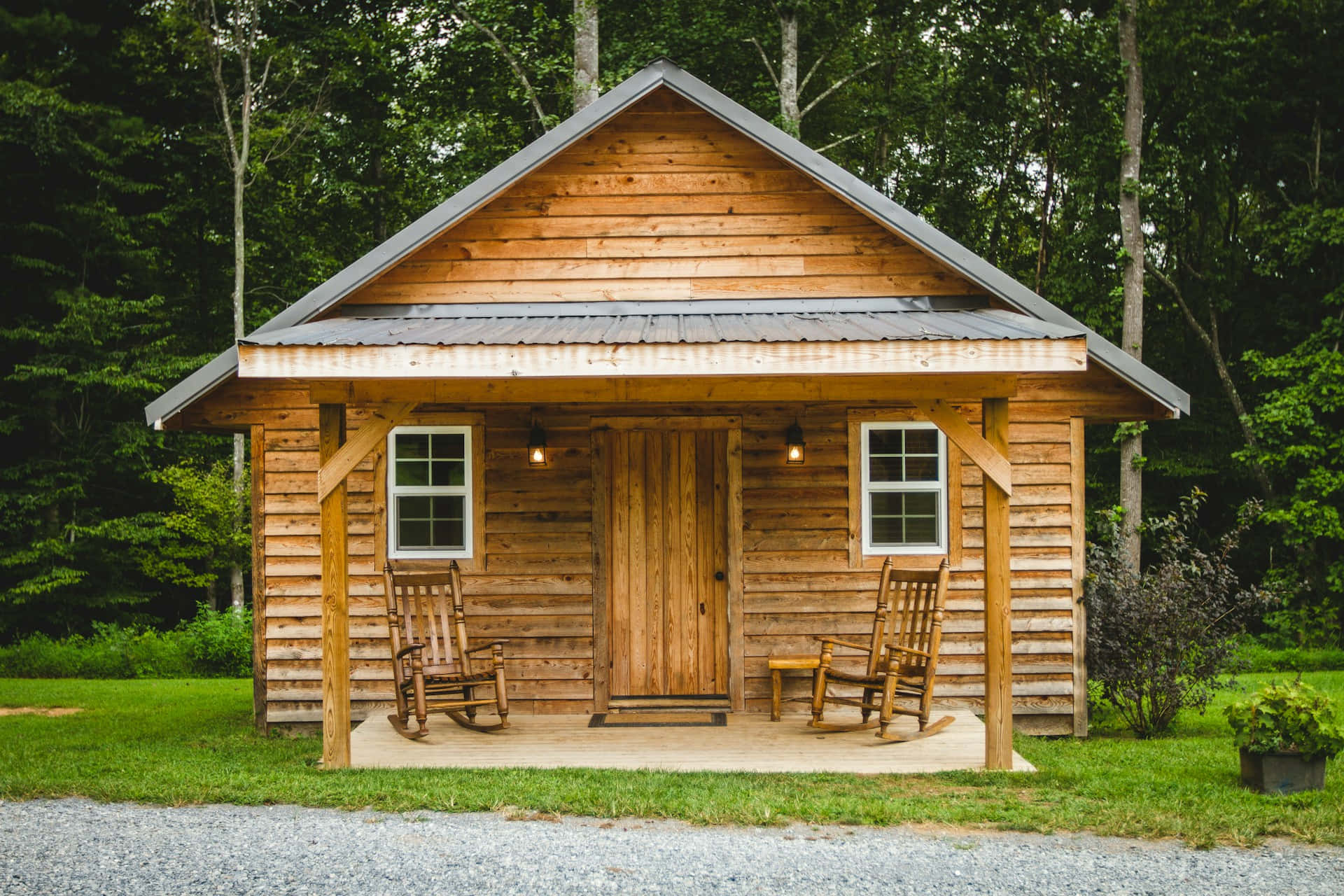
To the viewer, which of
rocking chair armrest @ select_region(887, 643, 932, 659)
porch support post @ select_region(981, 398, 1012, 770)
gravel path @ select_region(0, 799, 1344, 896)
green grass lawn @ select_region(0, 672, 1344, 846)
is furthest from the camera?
rocking chair armrest @ select_region(887, 643, 932, 659)

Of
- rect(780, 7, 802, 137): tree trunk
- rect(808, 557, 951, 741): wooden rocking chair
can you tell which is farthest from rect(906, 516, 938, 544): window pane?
rect(780, 7, 802, 137): tree trunk

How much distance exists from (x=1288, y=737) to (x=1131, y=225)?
449 inches

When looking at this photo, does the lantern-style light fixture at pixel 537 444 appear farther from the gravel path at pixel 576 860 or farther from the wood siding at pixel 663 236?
the gravel path at pixel 576 860

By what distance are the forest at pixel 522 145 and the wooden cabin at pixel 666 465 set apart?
7.11 meters

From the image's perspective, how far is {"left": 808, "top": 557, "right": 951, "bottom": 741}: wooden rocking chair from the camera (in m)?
7.00

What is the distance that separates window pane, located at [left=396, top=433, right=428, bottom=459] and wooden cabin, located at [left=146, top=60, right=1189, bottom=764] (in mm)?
Result: 17

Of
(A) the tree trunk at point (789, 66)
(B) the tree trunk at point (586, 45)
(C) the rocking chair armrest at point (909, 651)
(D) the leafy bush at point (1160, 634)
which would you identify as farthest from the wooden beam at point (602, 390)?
(A) the tree trunk at point (789, 66)

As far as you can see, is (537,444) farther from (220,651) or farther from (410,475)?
(220,651)

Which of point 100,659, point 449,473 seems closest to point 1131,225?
point 449,473

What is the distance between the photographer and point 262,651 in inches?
312

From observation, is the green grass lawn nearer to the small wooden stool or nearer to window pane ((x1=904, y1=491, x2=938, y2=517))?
the small wooden stool

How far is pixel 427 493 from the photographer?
7.99 m

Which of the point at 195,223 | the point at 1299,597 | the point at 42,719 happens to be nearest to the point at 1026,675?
the point at 42,719

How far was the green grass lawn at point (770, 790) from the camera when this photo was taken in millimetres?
5199
